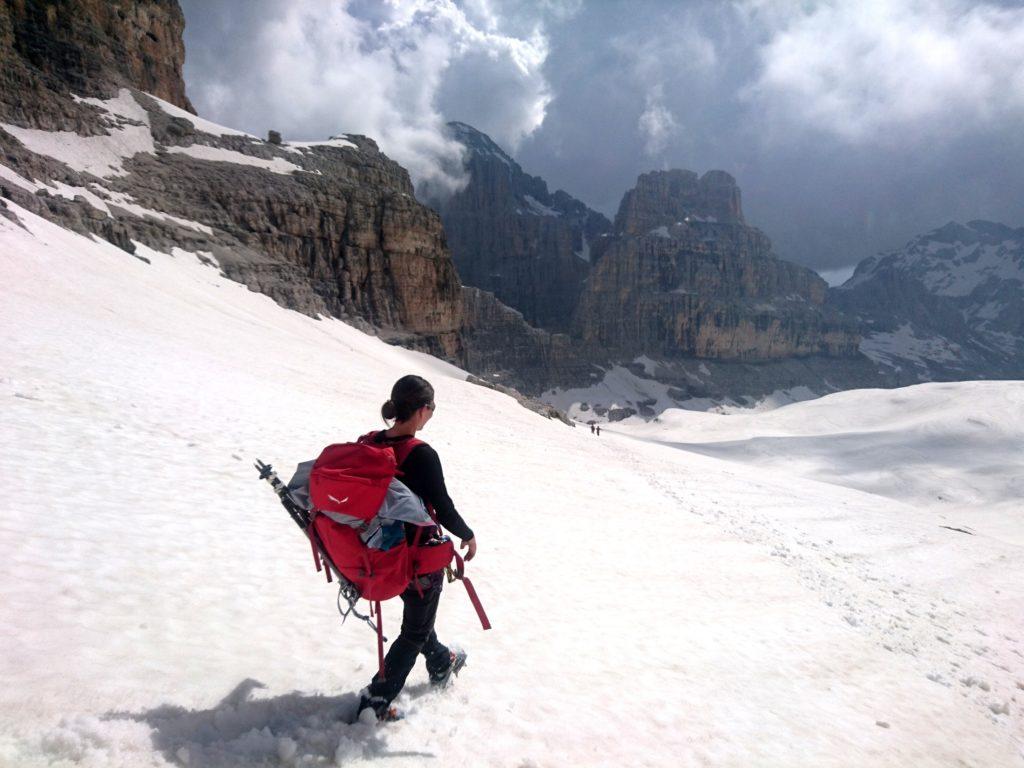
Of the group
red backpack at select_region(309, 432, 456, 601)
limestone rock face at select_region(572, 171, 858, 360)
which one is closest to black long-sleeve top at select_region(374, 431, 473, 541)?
red backpack at select_region(309, 432, 456, 601)

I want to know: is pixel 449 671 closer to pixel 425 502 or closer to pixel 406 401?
pixel 425 502

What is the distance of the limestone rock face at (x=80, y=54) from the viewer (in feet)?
153

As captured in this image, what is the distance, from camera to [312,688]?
3938 millimetres

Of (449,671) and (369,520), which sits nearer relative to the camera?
(369,520)

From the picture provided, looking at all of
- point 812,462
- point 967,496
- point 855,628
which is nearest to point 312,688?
point 855,628

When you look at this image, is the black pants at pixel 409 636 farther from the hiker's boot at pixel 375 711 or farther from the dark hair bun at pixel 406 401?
the dark hair bun at pixel 406 401

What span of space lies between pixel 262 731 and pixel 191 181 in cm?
5782

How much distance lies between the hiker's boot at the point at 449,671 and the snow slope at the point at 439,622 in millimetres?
89

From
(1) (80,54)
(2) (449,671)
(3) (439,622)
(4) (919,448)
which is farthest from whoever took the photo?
(1) (80,54)

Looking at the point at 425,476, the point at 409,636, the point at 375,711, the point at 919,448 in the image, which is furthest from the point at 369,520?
the point at 919,448

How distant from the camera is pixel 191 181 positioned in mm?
51250

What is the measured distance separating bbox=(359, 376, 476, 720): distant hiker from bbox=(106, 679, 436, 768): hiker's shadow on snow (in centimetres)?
22

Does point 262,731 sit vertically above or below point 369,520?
below

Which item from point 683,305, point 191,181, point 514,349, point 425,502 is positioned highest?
point 683,305
